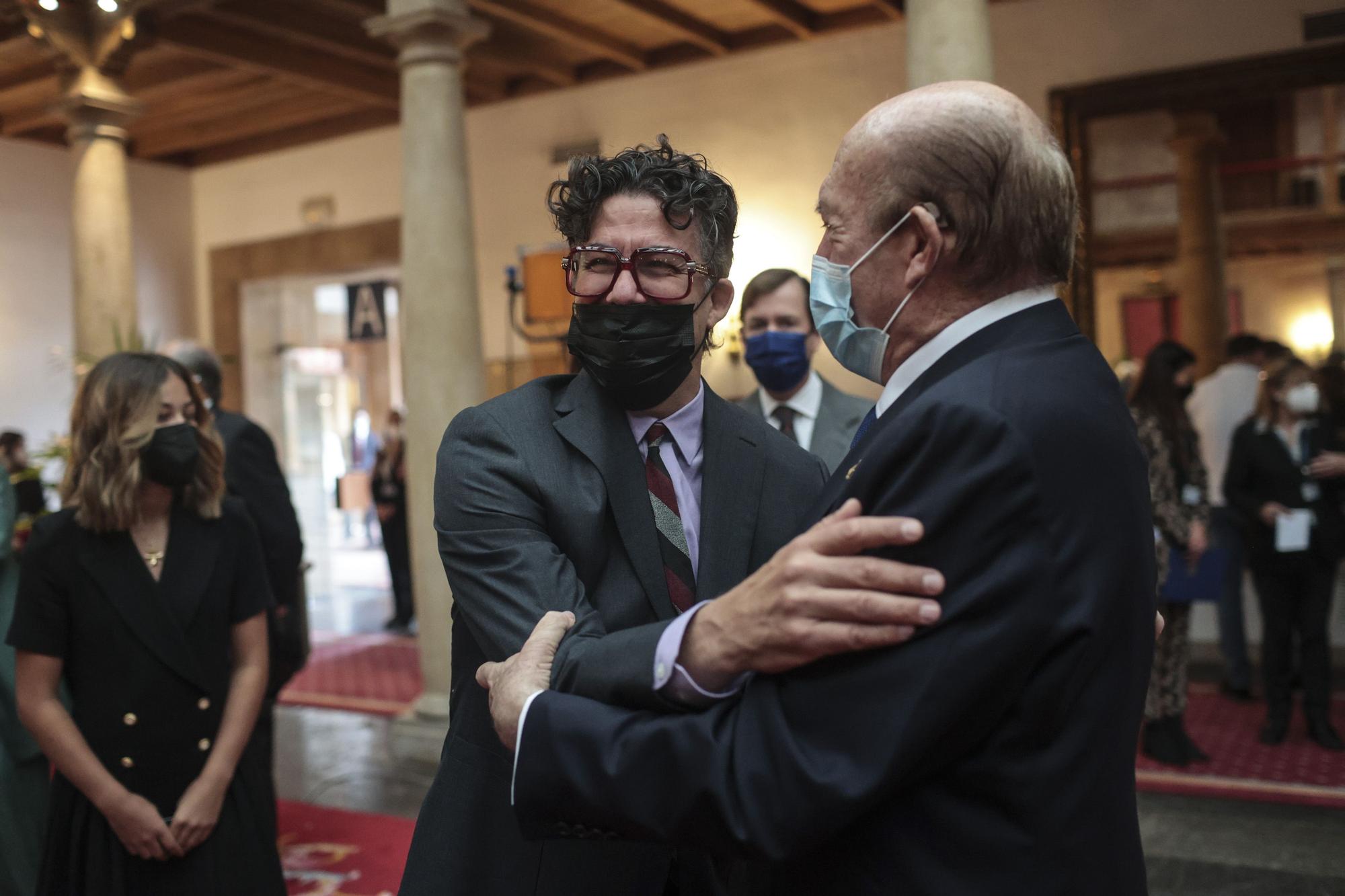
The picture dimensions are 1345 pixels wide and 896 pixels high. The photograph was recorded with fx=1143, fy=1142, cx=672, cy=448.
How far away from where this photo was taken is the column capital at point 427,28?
5.49 metres

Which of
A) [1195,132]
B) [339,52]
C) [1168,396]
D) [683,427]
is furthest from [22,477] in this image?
[1195,132]

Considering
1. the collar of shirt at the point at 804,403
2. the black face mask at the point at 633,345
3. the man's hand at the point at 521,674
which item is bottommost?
the man's hand at the point at 521,674

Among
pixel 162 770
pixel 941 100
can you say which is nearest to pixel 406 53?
pixel 162 770

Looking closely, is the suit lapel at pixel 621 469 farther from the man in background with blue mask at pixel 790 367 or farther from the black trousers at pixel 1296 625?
the black trousers at pixel 1296 625

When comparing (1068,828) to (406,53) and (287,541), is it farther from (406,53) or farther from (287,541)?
(406,53)

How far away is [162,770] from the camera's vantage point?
2.30m

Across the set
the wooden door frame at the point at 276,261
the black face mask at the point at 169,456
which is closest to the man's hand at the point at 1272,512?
the black face mask at the point at 169,456

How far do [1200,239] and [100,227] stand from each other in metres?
7.58

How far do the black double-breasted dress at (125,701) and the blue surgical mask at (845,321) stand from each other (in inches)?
64.3

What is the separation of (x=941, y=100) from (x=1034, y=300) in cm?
22

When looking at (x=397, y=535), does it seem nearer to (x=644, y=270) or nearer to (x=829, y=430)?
(x=829, y=430)

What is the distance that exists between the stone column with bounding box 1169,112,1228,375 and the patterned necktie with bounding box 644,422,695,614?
287 inches

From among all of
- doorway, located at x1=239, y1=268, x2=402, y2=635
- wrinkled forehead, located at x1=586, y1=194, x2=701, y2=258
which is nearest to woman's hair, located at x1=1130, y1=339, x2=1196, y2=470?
wrinkled forehead, located at x1=586, y1=194, x2=701, y2=258

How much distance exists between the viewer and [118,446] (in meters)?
2.37
